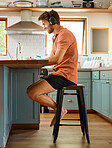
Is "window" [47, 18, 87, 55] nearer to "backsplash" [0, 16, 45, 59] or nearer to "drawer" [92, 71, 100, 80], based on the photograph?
"backsplash" [0, 16, 45, 59]

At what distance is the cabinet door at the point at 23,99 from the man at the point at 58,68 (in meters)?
0.67

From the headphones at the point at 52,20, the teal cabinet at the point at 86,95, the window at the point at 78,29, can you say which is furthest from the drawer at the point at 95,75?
the headphones at the point at 52,20

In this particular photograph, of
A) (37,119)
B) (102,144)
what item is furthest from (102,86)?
(102,144)

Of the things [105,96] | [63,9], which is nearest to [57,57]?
[105,96]

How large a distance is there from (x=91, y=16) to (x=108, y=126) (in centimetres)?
308

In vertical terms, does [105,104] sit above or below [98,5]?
below

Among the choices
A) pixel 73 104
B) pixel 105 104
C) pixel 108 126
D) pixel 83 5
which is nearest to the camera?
pixel 108 126

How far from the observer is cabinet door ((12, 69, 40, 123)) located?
3.64 m

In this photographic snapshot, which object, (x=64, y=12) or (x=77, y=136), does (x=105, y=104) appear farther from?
(x=64, y=12)

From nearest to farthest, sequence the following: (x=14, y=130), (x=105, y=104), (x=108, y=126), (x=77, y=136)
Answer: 1. (x=77, y=136)
2. (x=14, y=130)
3. (x=108, y=126)
4. (x=105, y=104)

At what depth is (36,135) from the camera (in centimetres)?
336

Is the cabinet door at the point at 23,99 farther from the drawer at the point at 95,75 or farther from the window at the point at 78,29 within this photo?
the window at the point at 78,29

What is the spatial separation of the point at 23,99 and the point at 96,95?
1913 millimetres

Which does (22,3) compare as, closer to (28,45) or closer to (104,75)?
(28,45)
